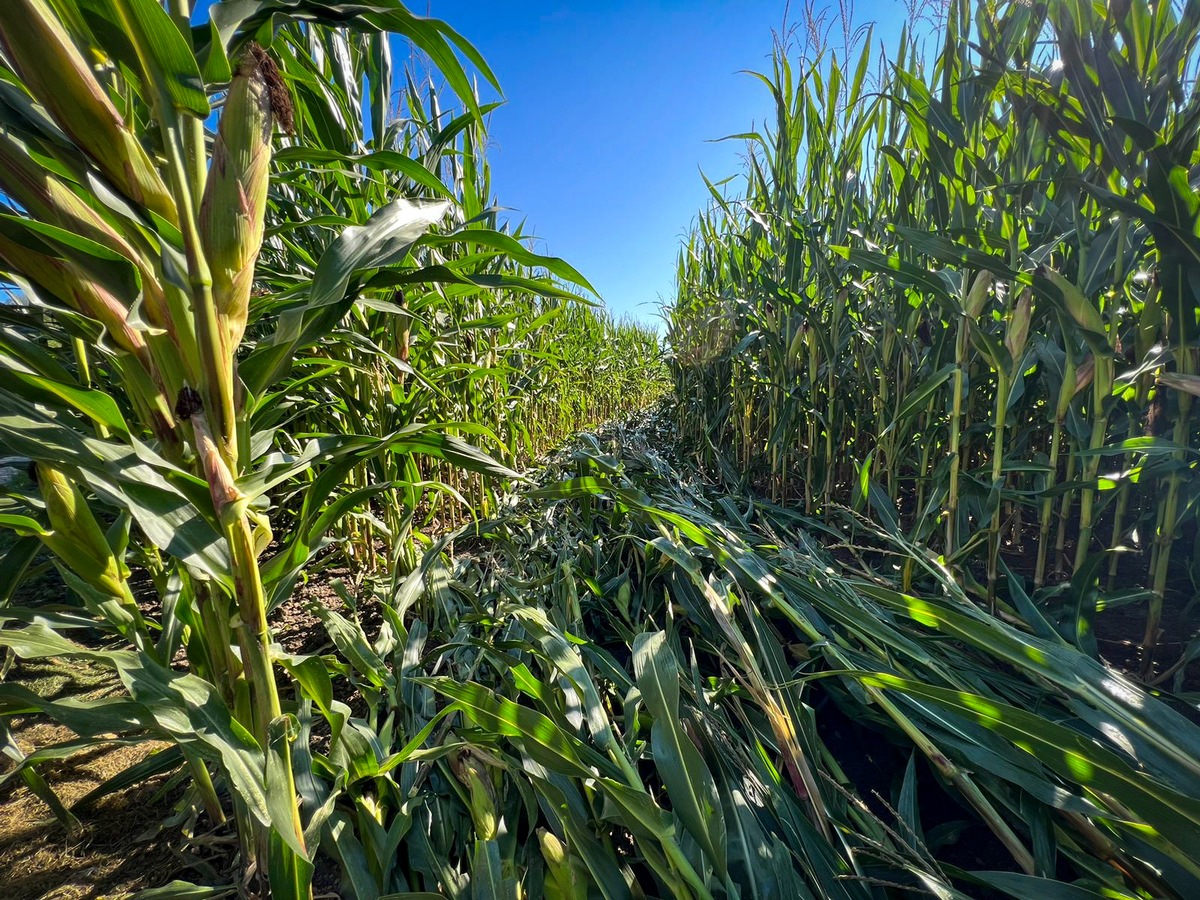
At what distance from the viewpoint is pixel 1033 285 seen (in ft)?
2.46

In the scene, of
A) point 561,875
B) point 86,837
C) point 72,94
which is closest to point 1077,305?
point 561,875

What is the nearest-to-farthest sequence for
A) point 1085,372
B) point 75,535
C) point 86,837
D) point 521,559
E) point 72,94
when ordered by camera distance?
point 72,94 < point 75,535 < point 86,837 < point 1085,372 < point 521,559

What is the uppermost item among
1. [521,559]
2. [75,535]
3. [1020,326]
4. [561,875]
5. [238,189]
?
[1020,326]

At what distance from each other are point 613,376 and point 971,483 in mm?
4346

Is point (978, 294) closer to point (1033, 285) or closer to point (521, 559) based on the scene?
point (1033, 285)

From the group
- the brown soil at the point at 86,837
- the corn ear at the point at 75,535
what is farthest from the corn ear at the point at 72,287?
the brown soil at the point at 86,837

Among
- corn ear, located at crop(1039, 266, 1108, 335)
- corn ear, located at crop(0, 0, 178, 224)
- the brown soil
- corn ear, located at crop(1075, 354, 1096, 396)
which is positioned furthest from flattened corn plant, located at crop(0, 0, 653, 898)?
corn ear, located at crop(1075, 354, 1096, 396)

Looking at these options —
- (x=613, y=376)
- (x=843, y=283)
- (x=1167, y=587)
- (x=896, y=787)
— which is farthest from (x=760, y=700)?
(x=613, y=376)

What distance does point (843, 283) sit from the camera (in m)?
1.50

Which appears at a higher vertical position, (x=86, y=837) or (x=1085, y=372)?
(x=1085, y=372)

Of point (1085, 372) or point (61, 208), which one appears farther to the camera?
point (1085, 372)

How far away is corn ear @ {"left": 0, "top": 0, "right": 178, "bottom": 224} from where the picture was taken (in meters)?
0.33

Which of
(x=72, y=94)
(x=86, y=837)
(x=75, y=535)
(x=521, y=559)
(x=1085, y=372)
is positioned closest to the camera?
(x=72, y=94)

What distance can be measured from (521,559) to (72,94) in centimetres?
119
